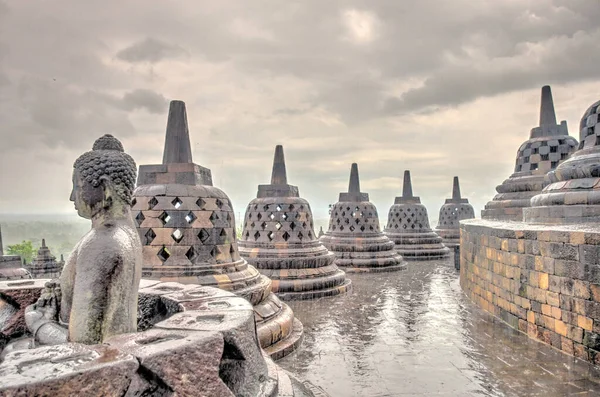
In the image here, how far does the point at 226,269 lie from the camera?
5.81 m

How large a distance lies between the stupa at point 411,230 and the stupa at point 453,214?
109 inches

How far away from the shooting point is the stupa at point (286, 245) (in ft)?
27.8

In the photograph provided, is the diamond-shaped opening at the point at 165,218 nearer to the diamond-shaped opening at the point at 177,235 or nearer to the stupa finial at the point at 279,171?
the diamond-shaped opening at the point at 177,235

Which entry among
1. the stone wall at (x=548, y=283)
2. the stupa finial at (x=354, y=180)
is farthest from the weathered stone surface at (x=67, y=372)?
the stupa finial at (x=354, y=180)

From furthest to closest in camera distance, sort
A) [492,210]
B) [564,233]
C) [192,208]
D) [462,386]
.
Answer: [492,210], [192,208], [564,233], [462,386]

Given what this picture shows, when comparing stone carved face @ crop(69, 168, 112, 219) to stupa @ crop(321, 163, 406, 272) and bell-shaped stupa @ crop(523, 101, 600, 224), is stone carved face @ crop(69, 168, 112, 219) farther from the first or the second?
stupa @ crop(321, 163, 406, 272)

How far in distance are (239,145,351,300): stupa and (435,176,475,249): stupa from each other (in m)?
10.4

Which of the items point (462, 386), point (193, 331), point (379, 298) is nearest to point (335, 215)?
point (379, 298)

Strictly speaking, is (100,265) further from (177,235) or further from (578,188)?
(578,188)

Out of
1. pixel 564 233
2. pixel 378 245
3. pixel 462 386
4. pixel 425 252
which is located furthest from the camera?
pixel 425 252

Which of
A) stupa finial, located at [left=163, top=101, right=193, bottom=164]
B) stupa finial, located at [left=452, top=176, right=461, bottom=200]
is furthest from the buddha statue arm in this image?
stupa finial, located at [left=452, top=176, right=461, bottom=200]

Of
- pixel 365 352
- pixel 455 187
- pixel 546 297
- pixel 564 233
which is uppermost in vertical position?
pixel 455 187

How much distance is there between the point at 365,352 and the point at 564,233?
2.61m

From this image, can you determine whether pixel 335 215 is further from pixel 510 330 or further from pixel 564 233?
pixel 564 233
